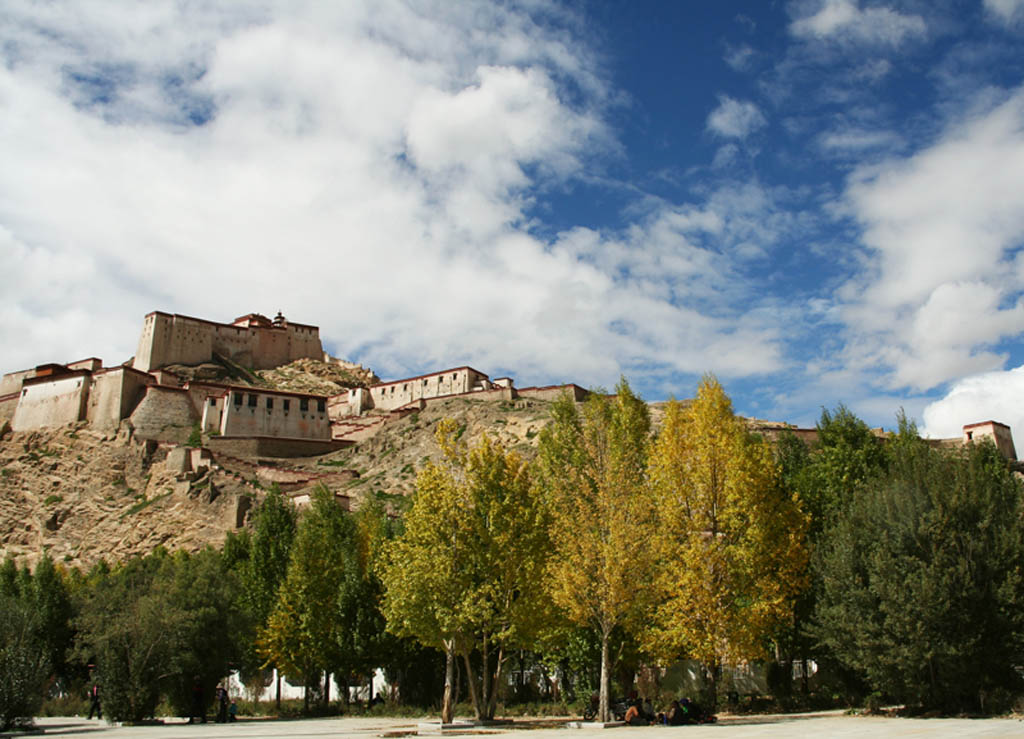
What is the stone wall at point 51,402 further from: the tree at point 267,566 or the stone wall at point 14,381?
the tree at point 267,566

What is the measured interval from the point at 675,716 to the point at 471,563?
23.2 ft

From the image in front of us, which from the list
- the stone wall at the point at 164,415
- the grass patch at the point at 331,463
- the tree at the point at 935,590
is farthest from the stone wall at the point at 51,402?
the tree at the point at 935,590

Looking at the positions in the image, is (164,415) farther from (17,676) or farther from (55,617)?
(17,676)

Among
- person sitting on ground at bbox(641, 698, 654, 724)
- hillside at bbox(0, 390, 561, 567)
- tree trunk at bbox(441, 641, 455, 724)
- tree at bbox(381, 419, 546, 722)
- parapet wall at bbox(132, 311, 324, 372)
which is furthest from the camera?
parapet wall at bbox(132, 311, 324, 372)

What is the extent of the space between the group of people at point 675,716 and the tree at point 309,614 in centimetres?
1410

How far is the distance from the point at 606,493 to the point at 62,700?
29250 millimetres

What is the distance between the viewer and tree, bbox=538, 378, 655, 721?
73.0 ft

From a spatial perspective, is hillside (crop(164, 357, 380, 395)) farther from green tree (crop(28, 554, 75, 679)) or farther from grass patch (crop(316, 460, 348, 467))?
green tree (crop(28, 554, 75, 679))

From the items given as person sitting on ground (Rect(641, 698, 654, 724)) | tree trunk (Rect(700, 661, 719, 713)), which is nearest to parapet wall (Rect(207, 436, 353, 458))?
tree trunk (Rect(700, 661, 719, 713))

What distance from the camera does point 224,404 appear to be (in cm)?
8119

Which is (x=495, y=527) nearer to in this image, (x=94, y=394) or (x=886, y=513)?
(x=886, y=513)

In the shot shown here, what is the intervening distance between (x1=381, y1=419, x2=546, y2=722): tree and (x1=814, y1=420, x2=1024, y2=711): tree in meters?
9.25

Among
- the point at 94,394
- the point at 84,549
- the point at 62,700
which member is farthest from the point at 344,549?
the point at 94,394

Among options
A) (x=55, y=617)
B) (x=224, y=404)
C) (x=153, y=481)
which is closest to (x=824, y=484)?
(x=55, y=617)
